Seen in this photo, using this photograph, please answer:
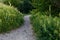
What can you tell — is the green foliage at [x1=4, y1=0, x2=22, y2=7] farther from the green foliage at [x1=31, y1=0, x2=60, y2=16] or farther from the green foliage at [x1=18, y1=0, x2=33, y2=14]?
the green foliage at [x1=31, y1=0, x2=60, y2=16]

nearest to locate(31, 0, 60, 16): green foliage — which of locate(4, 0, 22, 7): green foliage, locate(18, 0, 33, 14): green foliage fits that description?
locate(4, 0, 22, 7): green foliage

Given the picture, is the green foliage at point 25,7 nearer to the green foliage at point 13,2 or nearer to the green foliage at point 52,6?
the green foliage at point 13,2

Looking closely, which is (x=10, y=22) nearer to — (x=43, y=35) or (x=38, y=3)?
(x=38, y=3)

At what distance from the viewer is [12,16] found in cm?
1370

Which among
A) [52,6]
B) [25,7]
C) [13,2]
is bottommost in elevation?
[25,7]

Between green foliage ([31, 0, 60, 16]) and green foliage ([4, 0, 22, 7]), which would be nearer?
green foliage ([31, 0, 60, 16])

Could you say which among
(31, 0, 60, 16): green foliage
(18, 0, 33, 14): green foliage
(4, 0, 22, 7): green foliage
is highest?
(31, 0, 60, 16): green foliage

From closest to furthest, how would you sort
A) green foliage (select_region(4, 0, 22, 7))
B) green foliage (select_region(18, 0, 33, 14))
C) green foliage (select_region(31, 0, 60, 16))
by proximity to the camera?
green foliage (select_region(31, 0, 60, 16))
green foliage (select_region(4, 0, 22, 7))
green foliage (select_region(18, 0, 33, 14))

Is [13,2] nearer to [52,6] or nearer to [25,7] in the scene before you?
[25,7]

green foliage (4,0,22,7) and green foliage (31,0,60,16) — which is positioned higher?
green foliage (31,0,60,16)

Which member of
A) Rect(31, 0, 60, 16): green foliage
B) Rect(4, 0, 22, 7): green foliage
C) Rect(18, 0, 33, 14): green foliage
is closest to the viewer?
Rect(31, 0, 60, 16): green foliage

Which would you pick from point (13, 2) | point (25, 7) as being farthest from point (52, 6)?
A: point (25, 7)

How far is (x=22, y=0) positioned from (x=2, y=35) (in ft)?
56.7

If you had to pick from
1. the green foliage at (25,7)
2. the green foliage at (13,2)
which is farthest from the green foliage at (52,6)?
the green foliage at (25,7)
